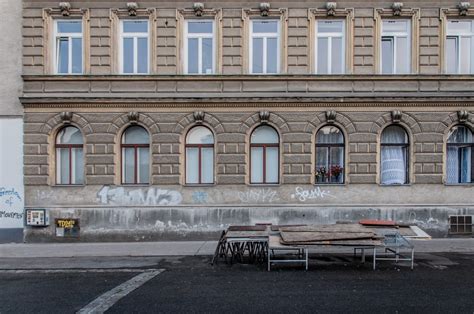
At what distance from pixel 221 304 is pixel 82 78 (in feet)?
34.4

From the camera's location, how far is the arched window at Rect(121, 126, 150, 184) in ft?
46.6

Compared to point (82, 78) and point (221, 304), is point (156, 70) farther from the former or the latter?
point (221, 304)

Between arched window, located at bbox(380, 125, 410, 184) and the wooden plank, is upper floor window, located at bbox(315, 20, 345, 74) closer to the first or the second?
arched window, located at bbox(380, 125, 410, 184)

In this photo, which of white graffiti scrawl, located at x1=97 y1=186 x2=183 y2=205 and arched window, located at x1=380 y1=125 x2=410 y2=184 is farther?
arched window, located at x1=380 y1=125 x2=410 y2=184

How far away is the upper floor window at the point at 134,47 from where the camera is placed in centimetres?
1428

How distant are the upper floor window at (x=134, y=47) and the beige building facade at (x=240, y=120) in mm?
224

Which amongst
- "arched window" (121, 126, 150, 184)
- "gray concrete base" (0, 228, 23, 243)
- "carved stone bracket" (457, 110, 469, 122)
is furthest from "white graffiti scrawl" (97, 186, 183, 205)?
"carved stone bracket" (457, 110, 469, 122)

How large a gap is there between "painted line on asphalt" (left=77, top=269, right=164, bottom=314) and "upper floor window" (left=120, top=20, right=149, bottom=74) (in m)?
8.10

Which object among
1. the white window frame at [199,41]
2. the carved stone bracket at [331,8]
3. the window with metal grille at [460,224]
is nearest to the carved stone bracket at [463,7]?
the carved stone bracket at [331,8]

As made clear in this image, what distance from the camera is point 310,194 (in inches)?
549

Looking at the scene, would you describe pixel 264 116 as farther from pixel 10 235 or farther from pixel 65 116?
pixel 10 235

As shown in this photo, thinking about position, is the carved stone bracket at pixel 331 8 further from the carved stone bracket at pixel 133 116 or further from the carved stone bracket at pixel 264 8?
the carved stone bracket at pixel 133 116

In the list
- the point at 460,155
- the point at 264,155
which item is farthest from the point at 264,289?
the point at 460,155

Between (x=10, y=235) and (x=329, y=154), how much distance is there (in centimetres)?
1210
